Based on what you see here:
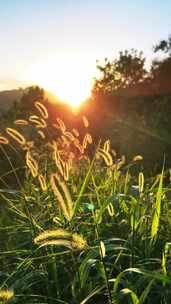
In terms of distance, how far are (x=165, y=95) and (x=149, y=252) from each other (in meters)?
A: 22.5

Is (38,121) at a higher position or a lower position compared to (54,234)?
higher

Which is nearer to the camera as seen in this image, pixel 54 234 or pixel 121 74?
pixel 54 234

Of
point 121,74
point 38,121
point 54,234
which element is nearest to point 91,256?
point 38,121

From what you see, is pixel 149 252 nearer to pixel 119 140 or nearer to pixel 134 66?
pixel 119 140

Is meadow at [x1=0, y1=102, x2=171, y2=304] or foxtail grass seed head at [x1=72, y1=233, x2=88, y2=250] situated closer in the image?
foxtail grass seed head at [x1=72, y1=233, x2=88, y2=250]

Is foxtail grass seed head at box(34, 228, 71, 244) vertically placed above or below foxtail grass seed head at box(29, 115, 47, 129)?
below

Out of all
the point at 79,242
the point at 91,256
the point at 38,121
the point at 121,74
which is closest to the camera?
the point at 79,242

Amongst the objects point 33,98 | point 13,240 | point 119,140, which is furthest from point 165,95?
point 13,240

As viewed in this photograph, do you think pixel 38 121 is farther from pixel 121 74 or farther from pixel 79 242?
pixel 121 74

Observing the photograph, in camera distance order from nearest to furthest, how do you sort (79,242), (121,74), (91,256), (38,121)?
1. (79,242)
2. (91,256)
3. (38,121)
4. (121,74)

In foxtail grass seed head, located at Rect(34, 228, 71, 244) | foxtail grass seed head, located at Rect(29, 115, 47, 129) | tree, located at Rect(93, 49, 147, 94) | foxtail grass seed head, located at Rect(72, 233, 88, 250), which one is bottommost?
foxtail grass seed head, located at Rect(72, 233, 88, 250)

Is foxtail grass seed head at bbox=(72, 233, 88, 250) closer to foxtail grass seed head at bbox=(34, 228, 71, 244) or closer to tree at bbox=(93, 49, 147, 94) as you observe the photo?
foxtail grass seed head at bbox=(34, 228, 71, 244)

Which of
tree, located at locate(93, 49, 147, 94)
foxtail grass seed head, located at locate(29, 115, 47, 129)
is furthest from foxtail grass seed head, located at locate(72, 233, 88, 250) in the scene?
tree, located at locate(93, 49, 147, 94)

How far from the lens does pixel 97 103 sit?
97.8 ft
